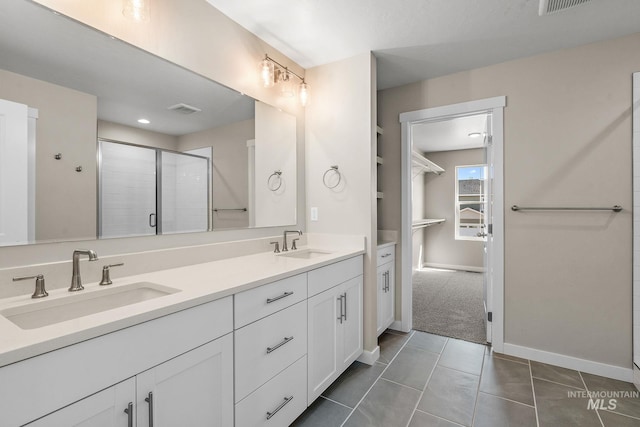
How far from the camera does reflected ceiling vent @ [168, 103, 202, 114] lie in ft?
5.48

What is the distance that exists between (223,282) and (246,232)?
828mm

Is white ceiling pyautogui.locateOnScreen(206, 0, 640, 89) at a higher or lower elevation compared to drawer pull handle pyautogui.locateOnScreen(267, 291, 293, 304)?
higher

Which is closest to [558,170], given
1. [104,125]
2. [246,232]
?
[246,232]

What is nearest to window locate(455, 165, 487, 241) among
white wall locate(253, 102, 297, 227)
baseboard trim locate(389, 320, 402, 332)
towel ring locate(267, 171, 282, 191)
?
baseboard trim locate(389, 320, 402, 332)

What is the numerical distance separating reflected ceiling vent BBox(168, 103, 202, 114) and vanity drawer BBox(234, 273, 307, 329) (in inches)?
43.8

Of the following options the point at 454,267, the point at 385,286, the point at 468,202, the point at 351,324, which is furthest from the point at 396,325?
the point at 468,202

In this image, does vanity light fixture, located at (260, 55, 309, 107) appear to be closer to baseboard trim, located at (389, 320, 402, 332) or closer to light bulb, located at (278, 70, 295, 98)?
light bulb, located at (278, 70, 295, 98)

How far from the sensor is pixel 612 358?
7.03 ft

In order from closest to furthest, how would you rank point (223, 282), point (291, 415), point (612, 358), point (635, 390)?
point (223, 282) < point (291, 415) < point (635, 390) < point (612, 358)

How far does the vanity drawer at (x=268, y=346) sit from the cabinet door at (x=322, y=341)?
0.08m

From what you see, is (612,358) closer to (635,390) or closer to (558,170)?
(635,390)

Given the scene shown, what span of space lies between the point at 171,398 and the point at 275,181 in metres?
1.60

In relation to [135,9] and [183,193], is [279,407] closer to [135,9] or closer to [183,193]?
[183,193]

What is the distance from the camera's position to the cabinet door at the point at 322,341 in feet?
5.69
